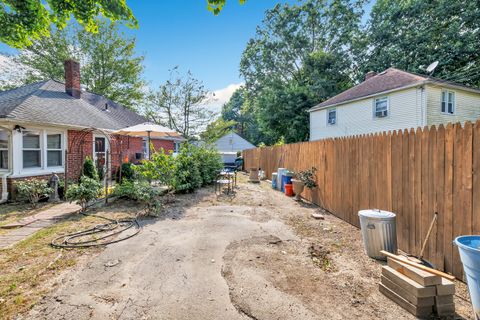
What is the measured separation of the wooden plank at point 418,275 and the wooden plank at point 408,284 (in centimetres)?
5

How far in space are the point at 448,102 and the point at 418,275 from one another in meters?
15.7

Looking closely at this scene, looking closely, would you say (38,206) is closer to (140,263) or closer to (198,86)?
(140,263)

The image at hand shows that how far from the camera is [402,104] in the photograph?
45.3 feet

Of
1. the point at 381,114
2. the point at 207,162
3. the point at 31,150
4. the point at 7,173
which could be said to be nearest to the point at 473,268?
the point at 207,162

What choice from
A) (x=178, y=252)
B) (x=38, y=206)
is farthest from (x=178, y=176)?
(x=178, y=252)

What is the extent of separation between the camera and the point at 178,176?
8805 mm

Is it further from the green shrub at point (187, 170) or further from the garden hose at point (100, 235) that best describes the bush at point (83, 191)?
the green shrub at point (187, 170)

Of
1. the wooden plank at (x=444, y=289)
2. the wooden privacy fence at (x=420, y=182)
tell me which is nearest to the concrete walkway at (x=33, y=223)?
the wooden plank at (x=444, y=289)

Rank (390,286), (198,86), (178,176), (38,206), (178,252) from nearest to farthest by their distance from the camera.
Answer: (390,286) → (178,252) → (38,206) → (178,176) → (198,86)

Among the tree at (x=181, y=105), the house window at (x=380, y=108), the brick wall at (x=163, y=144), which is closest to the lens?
the house window at (x=380, y=108)

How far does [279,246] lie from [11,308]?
374cm

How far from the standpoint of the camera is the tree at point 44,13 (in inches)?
182

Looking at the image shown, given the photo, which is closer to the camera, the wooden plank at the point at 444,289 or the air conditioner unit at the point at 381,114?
the wooden plank at the point at 444,289

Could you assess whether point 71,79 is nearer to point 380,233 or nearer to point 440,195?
point 380,233
